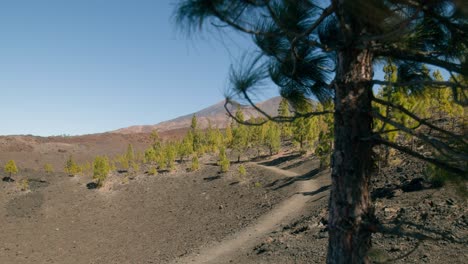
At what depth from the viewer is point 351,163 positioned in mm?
3072

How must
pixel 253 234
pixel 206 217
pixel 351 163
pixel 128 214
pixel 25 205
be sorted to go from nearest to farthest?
pixel 351 163 < pixel 253 234 < pixel 206 217 < pixel 128 214 < pixel 25 205

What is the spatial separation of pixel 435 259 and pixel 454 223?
1728 millimetres

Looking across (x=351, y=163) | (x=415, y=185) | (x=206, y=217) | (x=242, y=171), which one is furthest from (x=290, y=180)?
(x=351, y=163)

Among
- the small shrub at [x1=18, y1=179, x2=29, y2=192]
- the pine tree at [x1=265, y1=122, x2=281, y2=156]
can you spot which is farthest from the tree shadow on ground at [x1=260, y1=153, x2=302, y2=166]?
the small shrub at [x1=18, y1=179, x2=29, y2=192]

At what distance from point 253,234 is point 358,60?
13.2m

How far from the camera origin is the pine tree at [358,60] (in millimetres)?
2910

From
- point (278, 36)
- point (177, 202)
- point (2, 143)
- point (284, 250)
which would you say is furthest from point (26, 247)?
point (2, 143)

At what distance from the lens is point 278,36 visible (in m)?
3.68

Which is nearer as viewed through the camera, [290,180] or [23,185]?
[290,180]

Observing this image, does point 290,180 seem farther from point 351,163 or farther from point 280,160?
point 351,163

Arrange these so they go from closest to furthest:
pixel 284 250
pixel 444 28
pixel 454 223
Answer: pixel 444 28
pixel 454 223
pixel 284 250

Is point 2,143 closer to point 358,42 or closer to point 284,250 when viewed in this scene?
point 284,250

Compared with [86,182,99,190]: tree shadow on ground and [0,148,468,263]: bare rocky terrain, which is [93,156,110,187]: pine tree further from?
[0,148,468,263]: bare rocky terrain

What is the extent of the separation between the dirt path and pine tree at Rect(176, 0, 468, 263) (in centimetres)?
1002
